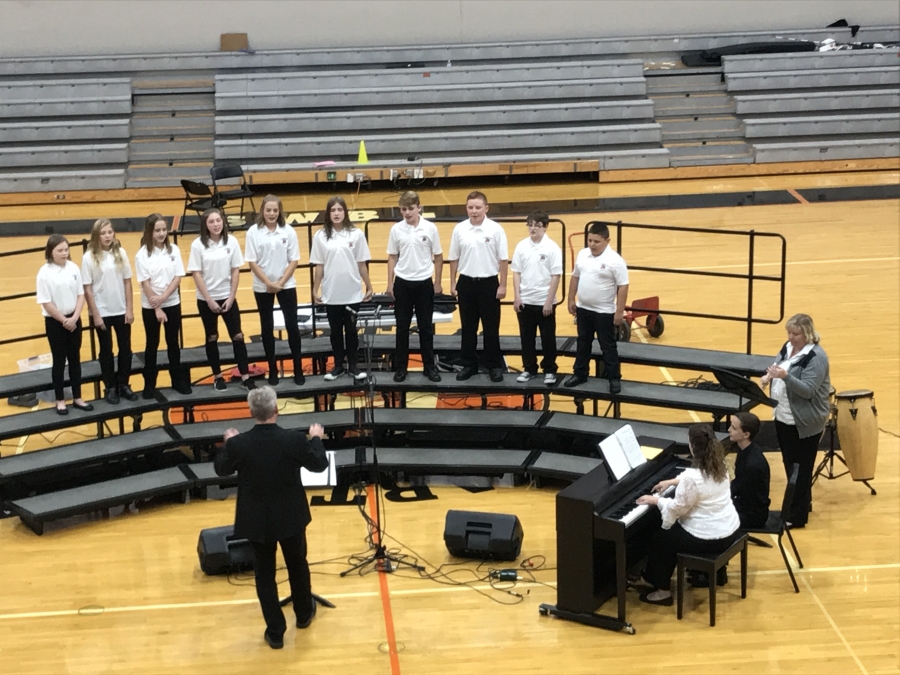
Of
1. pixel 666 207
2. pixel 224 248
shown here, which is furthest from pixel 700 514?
pixel 666 207

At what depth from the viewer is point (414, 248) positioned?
329 inches

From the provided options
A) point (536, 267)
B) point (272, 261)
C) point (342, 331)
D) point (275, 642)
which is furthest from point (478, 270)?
point (275, 642)

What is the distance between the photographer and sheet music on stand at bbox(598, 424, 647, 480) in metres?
6.44

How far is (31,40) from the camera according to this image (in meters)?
19.3

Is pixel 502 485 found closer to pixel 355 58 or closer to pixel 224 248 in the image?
pixel 224 248

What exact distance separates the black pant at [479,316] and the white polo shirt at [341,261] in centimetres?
78

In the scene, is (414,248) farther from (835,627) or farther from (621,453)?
(835,627)

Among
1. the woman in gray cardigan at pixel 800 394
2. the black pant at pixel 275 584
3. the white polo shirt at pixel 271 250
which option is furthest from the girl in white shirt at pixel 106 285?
the woman in gray cardigan at pixel 800 394

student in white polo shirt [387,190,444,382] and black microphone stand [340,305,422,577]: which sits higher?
student in white polo shirt [387,190,444,382]

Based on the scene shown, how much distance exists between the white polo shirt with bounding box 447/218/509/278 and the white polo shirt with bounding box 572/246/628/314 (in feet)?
2.02

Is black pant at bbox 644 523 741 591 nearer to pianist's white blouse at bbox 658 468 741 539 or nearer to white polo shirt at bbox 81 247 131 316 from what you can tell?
pianist's white blouse at bbox 658 468 741 539

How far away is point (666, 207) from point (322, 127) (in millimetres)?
6079

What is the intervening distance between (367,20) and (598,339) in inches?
512

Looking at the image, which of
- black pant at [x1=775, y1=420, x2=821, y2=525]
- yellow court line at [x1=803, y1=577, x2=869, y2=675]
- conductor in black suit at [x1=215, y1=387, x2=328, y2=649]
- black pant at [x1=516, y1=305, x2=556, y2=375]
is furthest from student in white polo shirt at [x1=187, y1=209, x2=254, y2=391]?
yellow court line at [x1=803, y1=577, x2=869, y2=675]
